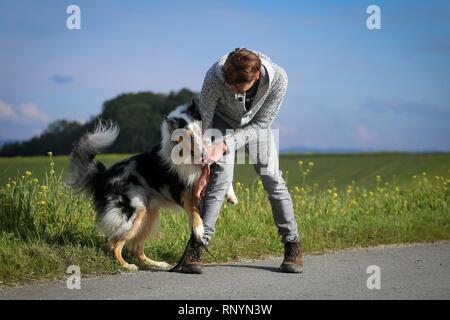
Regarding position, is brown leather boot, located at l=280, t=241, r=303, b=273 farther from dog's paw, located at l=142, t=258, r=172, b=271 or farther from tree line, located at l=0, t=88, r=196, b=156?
tree line, located at l=0, t=88, r=196, b=156

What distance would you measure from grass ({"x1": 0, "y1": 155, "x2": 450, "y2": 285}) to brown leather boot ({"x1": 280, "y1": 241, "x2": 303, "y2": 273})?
0.78 meters

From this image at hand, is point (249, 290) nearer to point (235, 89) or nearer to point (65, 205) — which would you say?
point (235, 89)

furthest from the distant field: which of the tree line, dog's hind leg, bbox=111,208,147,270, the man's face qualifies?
the man's face

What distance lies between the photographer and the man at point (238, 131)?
589 cm

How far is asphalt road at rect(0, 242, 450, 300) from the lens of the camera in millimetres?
5285

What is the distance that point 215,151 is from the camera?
5957mm

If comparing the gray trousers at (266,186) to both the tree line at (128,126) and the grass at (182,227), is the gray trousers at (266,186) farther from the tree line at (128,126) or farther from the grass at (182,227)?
the tree line at (128,126)

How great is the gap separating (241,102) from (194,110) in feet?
1.67

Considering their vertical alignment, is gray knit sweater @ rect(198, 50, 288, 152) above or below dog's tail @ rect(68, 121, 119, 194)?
above

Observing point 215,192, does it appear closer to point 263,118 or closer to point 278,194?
point 278,194

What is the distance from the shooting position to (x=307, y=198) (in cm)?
1002

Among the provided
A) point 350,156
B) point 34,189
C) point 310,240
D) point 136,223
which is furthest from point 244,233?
point 350,156

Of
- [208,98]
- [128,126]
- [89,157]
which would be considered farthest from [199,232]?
[128,126]

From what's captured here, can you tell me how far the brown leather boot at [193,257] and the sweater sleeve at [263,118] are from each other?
982 mm
